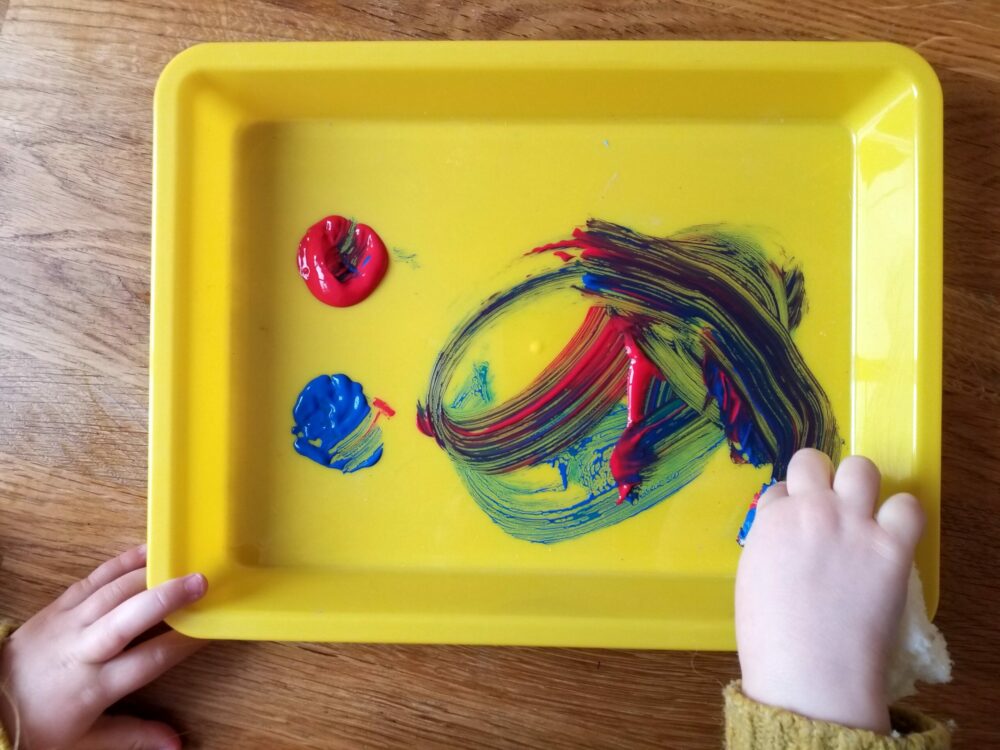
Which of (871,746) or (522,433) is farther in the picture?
(522,433)

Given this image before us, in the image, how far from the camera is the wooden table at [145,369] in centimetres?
66

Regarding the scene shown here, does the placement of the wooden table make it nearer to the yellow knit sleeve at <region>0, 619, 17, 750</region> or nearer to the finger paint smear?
the yellow knit sleeve at <region>0, 619, 17, 750</region>

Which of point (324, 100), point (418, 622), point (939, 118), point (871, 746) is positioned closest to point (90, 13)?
point (324, 100)

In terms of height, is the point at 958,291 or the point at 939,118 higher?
the point at 939,118

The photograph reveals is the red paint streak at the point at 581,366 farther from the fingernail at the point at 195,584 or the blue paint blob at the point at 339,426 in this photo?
the fingernail at the point at 195,584

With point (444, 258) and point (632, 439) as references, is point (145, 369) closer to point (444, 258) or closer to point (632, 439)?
point (444, 258)

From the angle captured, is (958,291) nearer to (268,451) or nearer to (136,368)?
(268,451)

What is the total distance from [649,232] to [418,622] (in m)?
0.40

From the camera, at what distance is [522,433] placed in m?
0.67

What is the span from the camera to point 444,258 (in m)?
0.68

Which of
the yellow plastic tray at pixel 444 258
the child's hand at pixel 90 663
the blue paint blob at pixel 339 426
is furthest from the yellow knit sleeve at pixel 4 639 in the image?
the blue paint blob at pixel 339 426

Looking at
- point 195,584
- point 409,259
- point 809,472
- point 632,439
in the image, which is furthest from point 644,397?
point 195,584

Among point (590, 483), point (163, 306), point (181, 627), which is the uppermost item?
point (163, 306)

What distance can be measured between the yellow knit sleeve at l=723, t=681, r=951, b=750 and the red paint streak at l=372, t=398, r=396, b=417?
36 cm
